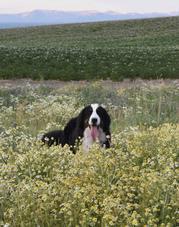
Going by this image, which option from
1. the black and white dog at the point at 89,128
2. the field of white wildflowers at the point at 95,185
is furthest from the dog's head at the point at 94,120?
the field of white wildflowers at the point at 95,185

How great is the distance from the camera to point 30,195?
388 centimetres

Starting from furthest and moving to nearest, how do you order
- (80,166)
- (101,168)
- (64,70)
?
1. (64,70)
2. (80,166)
3. (101,168)

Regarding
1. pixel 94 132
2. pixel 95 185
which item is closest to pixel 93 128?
pixel 94 132

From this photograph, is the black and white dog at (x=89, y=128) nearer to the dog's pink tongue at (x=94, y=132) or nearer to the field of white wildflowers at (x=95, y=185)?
the dog's pink tongue at (x=94, y=132)

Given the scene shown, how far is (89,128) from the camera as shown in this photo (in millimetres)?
7852

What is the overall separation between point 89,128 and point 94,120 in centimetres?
18

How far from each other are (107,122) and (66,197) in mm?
4210

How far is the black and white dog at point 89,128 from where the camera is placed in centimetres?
773

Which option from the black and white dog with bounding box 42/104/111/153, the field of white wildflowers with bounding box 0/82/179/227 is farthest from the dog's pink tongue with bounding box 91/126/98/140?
the field of white wildflowers with bounding box 0/82/179/227

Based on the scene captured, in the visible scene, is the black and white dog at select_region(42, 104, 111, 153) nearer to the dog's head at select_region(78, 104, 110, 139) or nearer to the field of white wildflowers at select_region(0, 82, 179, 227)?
the dog's head at select_region(78, 104, 110, 139)

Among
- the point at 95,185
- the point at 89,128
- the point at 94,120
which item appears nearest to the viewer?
the point at 95,185

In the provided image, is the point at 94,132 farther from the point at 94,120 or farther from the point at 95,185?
the point at 95,185

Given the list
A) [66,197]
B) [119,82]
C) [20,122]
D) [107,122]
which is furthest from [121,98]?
[66,197]

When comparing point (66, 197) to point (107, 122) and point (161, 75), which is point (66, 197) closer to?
point (107, 122)
